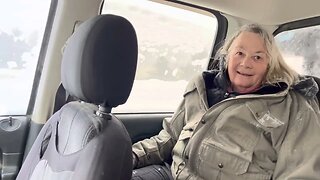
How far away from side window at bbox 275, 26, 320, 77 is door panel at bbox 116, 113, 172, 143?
27.1 inches

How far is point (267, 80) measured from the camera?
210cm

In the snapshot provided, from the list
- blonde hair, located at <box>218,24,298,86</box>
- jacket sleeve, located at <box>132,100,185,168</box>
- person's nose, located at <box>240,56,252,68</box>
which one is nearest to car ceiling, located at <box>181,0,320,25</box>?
blonde hair, located at <box>218,24,298,86</box>

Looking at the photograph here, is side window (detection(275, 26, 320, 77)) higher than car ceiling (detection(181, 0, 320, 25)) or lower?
lower

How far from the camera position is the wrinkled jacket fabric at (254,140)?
1.88 metres

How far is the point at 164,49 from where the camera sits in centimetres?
257

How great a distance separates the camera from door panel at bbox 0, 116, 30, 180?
7.18 ft

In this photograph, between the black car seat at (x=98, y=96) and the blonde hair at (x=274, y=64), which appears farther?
the blonde hair at (x=274, y=64)

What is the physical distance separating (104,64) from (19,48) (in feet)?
3.16

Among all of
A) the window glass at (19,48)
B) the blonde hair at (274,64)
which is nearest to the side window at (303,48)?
the blonde hair at (274,64)

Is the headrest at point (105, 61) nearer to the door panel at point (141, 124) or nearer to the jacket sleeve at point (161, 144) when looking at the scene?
the jacket sleeve at point (161, 144)

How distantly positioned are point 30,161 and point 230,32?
57.6 inches

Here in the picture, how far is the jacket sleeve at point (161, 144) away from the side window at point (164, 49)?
0.29m

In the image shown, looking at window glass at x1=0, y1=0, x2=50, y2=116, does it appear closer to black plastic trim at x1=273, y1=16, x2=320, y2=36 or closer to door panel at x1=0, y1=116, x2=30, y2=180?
door panel at x1=0, y1=116, x2=30, y2=180

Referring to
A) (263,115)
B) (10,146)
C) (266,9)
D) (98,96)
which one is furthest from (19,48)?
(266,9)
